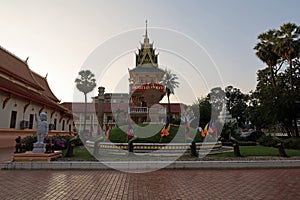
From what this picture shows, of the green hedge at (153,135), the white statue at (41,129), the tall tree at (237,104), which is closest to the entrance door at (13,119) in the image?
the green hedge at (153,135)

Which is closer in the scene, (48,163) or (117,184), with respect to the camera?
(117,184)

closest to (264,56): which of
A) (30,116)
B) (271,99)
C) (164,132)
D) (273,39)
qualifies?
(273,39)

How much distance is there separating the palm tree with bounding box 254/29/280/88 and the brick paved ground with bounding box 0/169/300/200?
2367cm

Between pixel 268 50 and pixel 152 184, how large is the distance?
28.3 metres

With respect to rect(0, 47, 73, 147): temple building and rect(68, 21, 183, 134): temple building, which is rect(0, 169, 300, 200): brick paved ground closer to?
rect(0, 47, 73, 147): temple building

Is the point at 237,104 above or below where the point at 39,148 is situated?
above

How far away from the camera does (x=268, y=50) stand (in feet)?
95.5

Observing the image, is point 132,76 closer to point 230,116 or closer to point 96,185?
point 230,116

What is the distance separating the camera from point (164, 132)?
14.3 m

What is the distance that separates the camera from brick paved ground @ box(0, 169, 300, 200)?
240 inches

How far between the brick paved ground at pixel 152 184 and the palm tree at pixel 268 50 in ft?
77.7

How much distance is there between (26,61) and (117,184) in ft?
108

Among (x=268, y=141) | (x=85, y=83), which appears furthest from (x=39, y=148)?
(x=85, y=83)

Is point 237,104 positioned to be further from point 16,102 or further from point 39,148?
point 39,148
